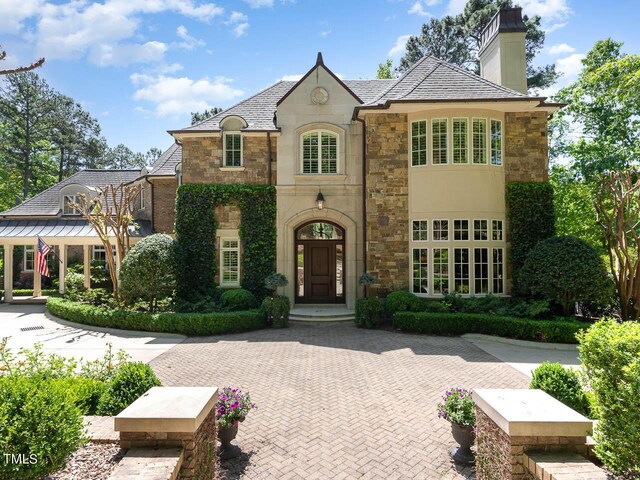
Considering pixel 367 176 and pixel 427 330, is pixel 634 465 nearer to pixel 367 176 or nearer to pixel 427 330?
pixel 427 330

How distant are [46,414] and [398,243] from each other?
1160 centimetres

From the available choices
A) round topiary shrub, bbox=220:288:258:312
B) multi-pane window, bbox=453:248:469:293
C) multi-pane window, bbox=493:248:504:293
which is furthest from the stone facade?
round topiary shrub, bbox=220:288:258:312

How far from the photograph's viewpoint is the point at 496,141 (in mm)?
12953

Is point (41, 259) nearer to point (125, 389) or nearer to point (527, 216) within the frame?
point (125, 389)

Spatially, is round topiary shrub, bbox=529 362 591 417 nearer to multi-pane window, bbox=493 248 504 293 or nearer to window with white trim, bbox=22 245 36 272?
multi-pane window, bbox=493 248 504 293

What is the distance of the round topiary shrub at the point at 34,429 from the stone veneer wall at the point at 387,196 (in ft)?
35.8

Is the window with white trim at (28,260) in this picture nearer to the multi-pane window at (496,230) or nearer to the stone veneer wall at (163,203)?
the stone veneer wall at (163,203)

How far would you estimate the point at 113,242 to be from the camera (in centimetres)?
1916

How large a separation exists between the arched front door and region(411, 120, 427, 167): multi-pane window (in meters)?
4.35

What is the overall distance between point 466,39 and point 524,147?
23211mm

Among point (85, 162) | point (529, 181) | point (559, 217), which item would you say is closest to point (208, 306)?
point (529, 181)

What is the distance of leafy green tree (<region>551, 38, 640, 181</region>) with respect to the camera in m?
17.6

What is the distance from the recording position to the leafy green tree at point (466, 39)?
92.8 feet

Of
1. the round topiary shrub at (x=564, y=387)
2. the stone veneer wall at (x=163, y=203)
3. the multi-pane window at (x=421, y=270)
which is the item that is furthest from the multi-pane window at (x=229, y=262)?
the round topiary shrub at (x=564, y=387)
